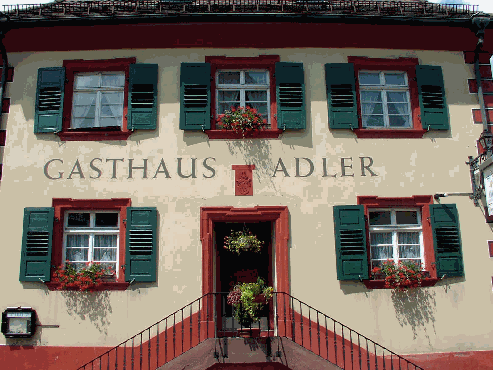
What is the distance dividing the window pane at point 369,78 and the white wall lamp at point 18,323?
22.9 ft

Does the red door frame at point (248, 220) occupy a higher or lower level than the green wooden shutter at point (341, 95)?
lower

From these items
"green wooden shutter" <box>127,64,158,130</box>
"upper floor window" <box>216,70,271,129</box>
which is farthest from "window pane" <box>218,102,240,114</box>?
"green wooden shutter" <box>127,64,158,130</box>

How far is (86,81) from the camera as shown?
9148 millimetres

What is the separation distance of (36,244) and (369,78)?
6.55 metres

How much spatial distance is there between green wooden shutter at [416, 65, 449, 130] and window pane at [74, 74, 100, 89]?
5.86 metres

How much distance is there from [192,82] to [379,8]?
3751 mm

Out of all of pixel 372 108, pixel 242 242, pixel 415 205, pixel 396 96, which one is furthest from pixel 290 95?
pixel 415 205

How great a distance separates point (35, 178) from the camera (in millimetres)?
8531

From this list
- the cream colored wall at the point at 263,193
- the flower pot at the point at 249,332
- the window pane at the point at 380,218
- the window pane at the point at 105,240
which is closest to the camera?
the cream colored wall at the point at 263,193

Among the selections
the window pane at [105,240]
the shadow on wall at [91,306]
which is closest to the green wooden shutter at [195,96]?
the window pane at [105,240]

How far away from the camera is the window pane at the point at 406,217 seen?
28.3 feet

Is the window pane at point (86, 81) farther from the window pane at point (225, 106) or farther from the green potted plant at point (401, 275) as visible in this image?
the green potted plant at point (401, 275)

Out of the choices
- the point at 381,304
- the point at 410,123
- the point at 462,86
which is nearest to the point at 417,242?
the point at 381,304

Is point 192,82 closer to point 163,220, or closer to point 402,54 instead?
point 163,220
